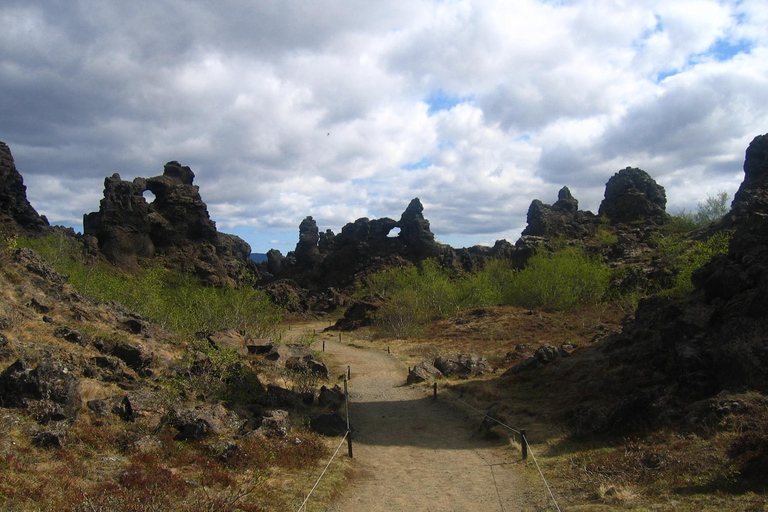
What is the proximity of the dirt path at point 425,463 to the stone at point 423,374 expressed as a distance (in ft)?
5.65

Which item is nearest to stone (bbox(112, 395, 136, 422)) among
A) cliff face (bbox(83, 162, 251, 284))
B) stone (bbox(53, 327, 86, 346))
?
stone (bbox(53, 327, 86, 346))

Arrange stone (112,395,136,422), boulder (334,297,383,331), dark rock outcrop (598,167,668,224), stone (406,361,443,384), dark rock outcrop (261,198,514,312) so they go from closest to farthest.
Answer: stone (112,395,136,422), stone (406,361,443,384), boulder (334,297,383,331), dark rock outcrop (598,167,668,224), dark rock outcrop (261,198,514,312)

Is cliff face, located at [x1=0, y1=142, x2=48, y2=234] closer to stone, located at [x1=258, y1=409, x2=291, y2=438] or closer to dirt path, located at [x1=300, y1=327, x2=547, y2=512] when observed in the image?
dirt path, located at [x1=300, y1=327, x2=547, y2=512]

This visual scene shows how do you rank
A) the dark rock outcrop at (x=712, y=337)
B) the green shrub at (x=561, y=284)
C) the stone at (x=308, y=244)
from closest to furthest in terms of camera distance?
the dark rock outcrop at (x=712, y=337)
the green shrub at (x=561, y=284)
the stone at (x=308, y=244)

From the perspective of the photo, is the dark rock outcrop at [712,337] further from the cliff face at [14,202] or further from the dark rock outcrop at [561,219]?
the dark rock outcrop at [561,219]

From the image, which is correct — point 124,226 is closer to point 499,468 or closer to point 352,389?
point 352,389

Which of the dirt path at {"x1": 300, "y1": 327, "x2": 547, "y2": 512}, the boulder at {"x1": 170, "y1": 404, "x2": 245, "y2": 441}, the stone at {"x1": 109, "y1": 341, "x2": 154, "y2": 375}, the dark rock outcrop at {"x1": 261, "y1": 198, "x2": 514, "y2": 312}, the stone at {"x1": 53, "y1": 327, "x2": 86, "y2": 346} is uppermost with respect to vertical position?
the dark rock outcrop at {"x1": 261, "y1": 198, "x2": 514, "y2": 312}

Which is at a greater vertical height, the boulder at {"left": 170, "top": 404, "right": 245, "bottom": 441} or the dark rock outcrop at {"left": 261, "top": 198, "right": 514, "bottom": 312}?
the dark rock outcrop at {"left": 261, "top": 198, "right": 514, "bottom": 312}

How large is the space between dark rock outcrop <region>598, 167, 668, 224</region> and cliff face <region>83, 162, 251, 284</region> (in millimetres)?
59446

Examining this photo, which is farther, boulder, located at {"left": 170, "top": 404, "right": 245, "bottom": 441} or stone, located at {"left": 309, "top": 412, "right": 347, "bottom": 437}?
stone, located at {"left": 309, "top": 412, "right": 347, "bottom": 437}

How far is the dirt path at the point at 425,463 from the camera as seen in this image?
9484 millimetres

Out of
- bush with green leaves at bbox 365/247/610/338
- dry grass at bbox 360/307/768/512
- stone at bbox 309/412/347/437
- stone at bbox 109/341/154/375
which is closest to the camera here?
dry grass at bbox 360/307/768/512

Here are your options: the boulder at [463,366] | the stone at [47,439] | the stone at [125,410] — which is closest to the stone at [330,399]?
the boulder at [463,366]

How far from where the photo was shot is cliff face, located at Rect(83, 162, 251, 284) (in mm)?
57000
